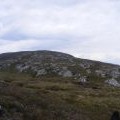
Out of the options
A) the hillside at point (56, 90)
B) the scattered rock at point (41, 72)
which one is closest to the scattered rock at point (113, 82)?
the hillside at point (56, 90)

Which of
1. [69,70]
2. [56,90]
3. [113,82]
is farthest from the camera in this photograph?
[69,70]

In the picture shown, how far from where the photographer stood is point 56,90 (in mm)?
81875

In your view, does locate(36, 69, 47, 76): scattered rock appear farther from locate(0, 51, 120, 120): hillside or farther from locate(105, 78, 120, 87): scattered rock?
locate(105, 78, 120, 87): scattered rock

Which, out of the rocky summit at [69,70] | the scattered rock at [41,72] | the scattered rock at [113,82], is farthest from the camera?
the scattered rock at [41,72]

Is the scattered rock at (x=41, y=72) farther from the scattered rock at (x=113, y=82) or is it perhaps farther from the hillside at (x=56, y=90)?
the scattered rock at (x=113, y=82)

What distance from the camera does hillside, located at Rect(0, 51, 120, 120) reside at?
34625 millimetres

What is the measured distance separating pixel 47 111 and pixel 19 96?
5403 mm

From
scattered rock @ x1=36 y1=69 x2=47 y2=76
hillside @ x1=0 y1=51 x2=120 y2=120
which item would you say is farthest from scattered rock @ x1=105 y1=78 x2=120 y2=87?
scattered rock @ x1=36 y1=69 x2=47 y2=76

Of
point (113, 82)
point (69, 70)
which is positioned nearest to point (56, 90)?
point (113, 82)

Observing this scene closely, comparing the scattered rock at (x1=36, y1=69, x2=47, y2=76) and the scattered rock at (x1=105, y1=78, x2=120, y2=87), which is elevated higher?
the scattered rock at (x1=36, y1=69, x2=47, y2=76)

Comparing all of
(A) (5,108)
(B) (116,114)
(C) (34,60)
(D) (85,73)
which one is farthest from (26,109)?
(C) (34,60)

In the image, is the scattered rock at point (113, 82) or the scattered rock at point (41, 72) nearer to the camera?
the scattered rock at point (113, 82)

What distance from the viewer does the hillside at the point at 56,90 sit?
3462cm

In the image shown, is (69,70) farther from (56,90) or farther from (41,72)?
(56,90)
